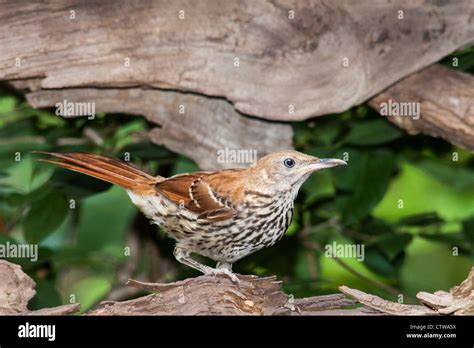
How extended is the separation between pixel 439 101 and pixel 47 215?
8.97 feet

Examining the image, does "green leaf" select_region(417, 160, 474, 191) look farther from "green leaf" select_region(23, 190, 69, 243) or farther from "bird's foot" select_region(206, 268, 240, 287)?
"green leaf" select_region(23, 190, 69, 243)

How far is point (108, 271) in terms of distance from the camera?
8117 millimetres

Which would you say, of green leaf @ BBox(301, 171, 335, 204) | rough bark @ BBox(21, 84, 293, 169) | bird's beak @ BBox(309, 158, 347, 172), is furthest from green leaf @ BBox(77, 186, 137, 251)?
bird's beak @ BBox(309, 158, 347, 172)

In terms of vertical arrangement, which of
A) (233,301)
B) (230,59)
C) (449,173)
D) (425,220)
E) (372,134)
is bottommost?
(233,301)

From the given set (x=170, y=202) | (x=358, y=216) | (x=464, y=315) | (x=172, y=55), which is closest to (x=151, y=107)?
(x=172, y=55)

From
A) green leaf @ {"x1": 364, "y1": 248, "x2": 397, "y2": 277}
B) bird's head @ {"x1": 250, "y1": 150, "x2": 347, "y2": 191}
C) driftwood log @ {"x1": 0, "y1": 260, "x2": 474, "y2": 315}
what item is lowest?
driftwood log @ {"x1": 0, "y1": 260, "x2": 474, "y2": 315}

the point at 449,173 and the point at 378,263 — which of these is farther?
the point at 449,173

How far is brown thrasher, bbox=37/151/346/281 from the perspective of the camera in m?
5.93

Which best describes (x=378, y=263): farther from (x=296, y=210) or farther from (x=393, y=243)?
(x=296, y=210)

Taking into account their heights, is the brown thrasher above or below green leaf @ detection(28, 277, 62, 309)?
above

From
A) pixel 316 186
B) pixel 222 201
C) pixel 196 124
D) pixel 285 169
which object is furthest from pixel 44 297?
pixel 316 186

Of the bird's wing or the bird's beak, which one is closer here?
the bird's beak

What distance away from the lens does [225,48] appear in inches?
256

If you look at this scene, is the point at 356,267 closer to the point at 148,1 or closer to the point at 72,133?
the point at 72,133
